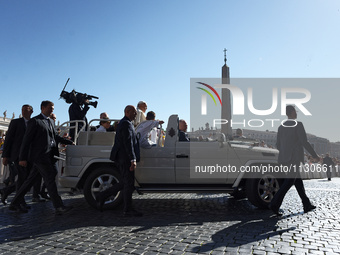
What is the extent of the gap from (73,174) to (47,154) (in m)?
0.64

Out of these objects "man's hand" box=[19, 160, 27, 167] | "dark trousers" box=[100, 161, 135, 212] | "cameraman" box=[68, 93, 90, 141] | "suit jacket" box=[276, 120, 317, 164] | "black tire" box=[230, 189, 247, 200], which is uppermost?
"cameraman" box=[68, 93, 90, 141]

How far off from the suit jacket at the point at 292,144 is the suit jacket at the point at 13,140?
457 cm

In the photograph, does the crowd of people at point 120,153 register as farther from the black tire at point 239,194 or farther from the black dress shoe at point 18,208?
the black tire at point 239,194

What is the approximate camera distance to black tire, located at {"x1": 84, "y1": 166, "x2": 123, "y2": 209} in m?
5.88

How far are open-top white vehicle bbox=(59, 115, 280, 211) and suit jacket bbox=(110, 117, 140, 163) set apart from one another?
1.81 ft

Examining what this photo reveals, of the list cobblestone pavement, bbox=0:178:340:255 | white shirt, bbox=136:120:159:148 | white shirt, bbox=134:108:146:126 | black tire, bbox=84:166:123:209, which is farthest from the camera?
white shirt, bbox=134:108:146:126

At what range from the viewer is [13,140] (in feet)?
20.5

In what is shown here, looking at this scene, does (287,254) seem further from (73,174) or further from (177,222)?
(73,174)

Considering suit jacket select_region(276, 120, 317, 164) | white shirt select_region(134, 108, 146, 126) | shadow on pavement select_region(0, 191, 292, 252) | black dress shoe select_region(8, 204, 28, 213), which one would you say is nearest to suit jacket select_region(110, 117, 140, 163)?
shadow on pavement select_region(0, 191, 292, 252)

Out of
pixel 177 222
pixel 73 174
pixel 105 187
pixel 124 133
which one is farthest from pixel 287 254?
pixel 73 174

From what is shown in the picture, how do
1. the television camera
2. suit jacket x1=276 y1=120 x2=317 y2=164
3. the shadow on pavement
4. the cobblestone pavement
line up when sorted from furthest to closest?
the television camera
suit jacket x1=276 y1=120 x2=317 y2=164
the shadow on pavement
the cobblestone pavement

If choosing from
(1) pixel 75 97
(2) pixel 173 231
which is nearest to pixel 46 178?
(2) pixel 173 231

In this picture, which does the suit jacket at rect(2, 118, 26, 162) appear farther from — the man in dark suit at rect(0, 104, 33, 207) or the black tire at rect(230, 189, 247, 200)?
the black tire at rect(230, 189, 247, 200)

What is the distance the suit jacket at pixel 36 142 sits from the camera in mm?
5500
